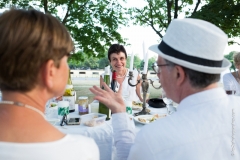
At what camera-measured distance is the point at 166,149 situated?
3.33ft

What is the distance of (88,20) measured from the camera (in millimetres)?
8258

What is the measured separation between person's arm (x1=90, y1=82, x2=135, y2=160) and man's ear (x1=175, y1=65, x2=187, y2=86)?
0.50 meters

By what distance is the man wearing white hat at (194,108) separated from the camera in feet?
3.33

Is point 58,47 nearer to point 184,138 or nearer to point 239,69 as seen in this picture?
point 184,138

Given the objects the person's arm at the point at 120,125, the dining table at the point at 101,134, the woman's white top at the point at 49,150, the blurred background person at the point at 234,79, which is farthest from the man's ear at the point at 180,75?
the blurred background person at the point at 234,79

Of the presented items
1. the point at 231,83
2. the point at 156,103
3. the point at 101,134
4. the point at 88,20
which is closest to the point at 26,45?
the point at 101,134

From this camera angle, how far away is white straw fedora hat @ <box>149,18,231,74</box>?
1.09 m

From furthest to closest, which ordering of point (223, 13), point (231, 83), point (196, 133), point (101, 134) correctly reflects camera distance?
point (223, 13), point (231, 83), point (101, 134), point (196, 133)

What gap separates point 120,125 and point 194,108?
58 cm

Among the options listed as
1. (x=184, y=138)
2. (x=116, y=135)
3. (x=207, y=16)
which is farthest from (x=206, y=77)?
(x=207, y=16)

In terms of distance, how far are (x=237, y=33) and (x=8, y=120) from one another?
404 inches

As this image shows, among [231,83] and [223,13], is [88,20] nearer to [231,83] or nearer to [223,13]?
[223,13]

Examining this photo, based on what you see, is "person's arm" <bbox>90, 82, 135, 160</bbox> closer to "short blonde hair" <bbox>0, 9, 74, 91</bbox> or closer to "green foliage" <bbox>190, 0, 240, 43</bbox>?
"short blonde hair" <bbox>0, 9, 74, 91</bbox>

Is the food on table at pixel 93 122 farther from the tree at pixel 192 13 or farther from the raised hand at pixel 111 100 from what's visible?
the tree at pixel 192 13
